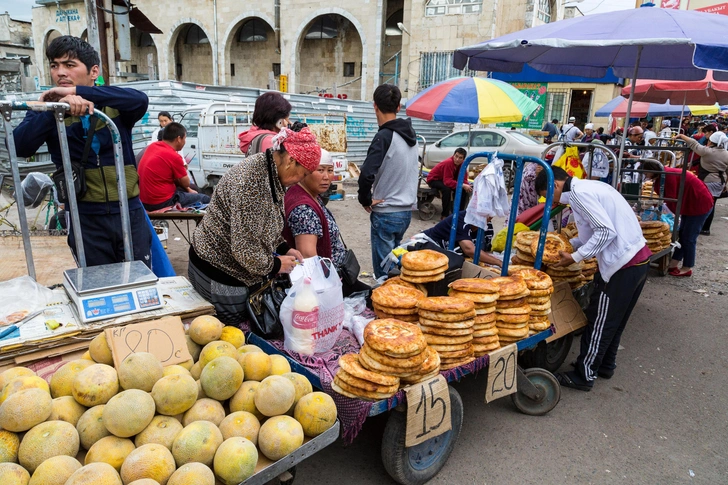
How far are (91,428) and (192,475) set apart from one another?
0.47 metres

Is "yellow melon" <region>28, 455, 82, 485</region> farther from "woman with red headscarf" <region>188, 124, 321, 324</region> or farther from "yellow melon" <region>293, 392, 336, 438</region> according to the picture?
"woman with red headscarf" <region>188, 124, 321, 324</region>

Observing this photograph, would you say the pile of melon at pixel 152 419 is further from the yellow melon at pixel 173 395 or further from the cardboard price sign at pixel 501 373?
the cardboard price sign at pixel 501 373

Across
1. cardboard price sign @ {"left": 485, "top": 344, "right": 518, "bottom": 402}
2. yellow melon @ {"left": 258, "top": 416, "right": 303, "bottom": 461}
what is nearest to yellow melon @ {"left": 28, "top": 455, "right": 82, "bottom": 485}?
yellow melon @ {"left": 258, "top": 416, "right": 303, "bottom": 461}

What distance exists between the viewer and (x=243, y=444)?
1734 mm

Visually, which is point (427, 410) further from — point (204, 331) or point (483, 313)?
point (204, 331)

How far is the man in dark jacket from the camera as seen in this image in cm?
425

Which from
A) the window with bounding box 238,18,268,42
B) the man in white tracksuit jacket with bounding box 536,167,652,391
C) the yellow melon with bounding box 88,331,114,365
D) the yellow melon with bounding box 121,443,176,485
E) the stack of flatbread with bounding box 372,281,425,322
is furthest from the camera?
the window with bounding box 238,18,268,42

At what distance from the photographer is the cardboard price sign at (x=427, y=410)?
2491mm

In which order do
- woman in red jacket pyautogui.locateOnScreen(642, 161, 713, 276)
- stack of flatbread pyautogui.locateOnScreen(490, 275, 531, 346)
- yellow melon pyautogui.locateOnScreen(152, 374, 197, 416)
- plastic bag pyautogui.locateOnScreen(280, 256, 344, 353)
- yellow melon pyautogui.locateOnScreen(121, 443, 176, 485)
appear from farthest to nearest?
woman in red jacket pyautogui.locateOnScreen(642, 161, 713, 276) < stack of flatbread pyautogui.locateOnScreen(490, 275, 531, 346) < plastic bag pyautogui.locateOnScreen(280, 256, 344, 353) < yellow melon pyautogui.locateOnScreen(152, 374, 197, 416) < yellow melon pyautogui.locateOnScreen(121, 443, 176, 485)

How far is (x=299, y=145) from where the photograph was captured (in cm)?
253

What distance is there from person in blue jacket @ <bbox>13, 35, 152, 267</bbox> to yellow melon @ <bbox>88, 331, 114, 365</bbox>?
43.2 inches

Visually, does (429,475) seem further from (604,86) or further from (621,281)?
(604,86)

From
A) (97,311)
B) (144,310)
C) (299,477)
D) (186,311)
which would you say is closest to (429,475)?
(299,477)

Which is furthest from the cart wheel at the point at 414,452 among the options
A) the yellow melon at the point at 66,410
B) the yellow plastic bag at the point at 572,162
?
the yellow plastic bag at the point at 572,162
